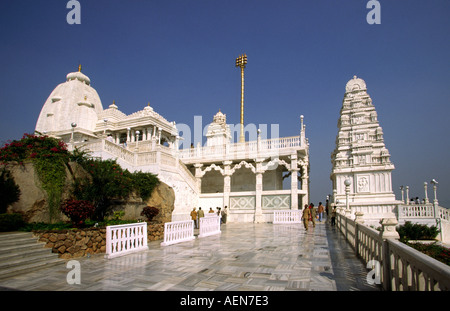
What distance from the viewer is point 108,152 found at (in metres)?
16.2

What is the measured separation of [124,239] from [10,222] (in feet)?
11.1

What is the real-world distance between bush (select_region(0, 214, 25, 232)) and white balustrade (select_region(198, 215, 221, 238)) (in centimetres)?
673

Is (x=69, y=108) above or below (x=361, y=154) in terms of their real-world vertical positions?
above

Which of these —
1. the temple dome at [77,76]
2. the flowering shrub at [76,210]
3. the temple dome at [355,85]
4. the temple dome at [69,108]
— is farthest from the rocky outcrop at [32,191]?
the temple dome at [77,76]

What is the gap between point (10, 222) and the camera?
8.15 metres

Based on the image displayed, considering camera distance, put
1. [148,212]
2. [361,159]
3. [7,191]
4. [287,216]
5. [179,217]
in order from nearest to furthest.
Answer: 1. [7,191]
2. [148,212]
3. [179,217]
4. [287,216]
5. [361,159]

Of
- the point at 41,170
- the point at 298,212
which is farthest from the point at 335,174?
the point at 41,170

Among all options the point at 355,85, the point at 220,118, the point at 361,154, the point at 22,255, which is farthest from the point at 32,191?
the point at 355,85

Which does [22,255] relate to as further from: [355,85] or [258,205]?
[355,85]

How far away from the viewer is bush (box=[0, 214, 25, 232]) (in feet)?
26.4

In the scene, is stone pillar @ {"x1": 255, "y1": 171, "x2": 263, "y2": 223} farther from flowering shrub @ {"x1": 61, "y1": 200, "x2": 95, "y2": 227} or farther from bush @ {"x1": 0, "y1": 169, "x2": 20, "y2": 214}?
bush @ {"x1": 0, "y1": 169, "x2": 20, "y2": 214}

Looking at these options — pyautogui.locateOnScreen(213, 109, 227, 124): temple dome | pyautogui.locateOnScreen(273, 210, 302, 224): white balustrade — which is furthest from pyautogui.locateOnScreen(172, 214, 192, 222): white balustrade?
pyautogui.locateOnScreen(213, 109, 227, 124): temple dome
